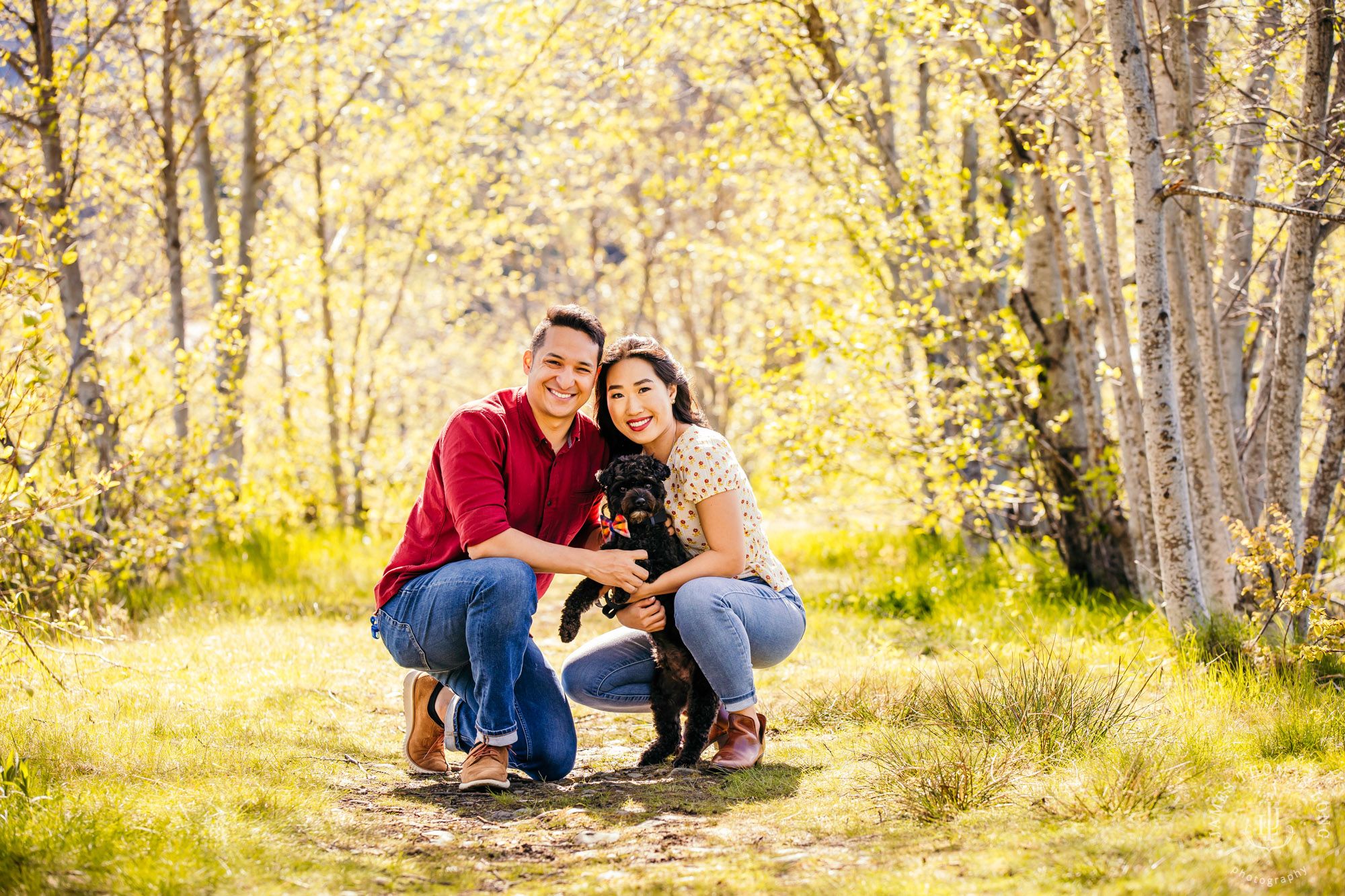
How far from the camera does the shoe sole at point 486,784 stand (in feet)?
11.1

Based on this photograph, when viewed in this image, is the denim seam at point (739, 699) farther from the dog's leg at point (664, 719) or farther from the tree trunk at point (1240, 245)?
the tree trunk at point (1240, 245)

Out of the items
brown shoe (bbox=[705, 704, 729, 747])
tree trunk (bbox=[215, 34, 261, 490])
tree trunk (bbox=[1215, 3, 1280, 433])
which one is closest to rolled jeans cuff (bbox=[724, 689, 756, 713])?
brown shoe (bbox=[705, 704, 729, 747])

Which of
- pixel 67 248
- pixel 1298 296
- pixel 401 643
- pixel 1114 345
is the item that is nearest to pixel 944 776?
pixel 401 643

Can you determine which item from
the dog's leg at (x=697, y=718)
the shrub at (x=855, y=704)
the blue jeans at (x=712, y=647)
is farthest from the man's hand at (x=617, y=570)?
the shrub at (x=855, y=704)

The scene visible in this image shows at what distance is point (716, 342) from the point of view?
771cm

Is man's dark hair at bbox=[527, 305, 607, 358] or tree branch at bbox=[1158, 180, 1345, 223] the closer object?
tree branch at bbox=[1158, 180, 1345, 223]

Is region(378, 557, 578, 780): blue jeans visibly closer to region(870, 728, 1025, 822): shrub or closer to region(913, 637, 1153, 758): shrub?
region(870, 728, 1025, 822): shrub

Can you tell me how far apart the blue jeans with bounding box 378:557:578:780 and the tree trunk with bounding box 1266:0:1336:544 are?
3.18m

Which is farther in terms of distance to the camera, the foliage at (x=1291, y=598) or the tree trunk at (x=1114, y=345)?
the tree trunk at (x=1114, y=345)

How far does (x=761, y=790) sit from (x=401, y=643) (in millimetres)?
1373

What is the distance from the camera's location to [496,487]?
11.4ft

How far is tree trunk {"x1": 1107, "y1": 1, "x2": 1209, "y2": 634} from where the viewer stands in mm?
4098

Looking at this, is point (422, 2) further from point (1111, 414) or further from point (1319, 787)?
point (1319, 787)

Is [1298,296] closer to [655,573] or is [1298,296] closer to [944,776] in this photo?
[944,776]
